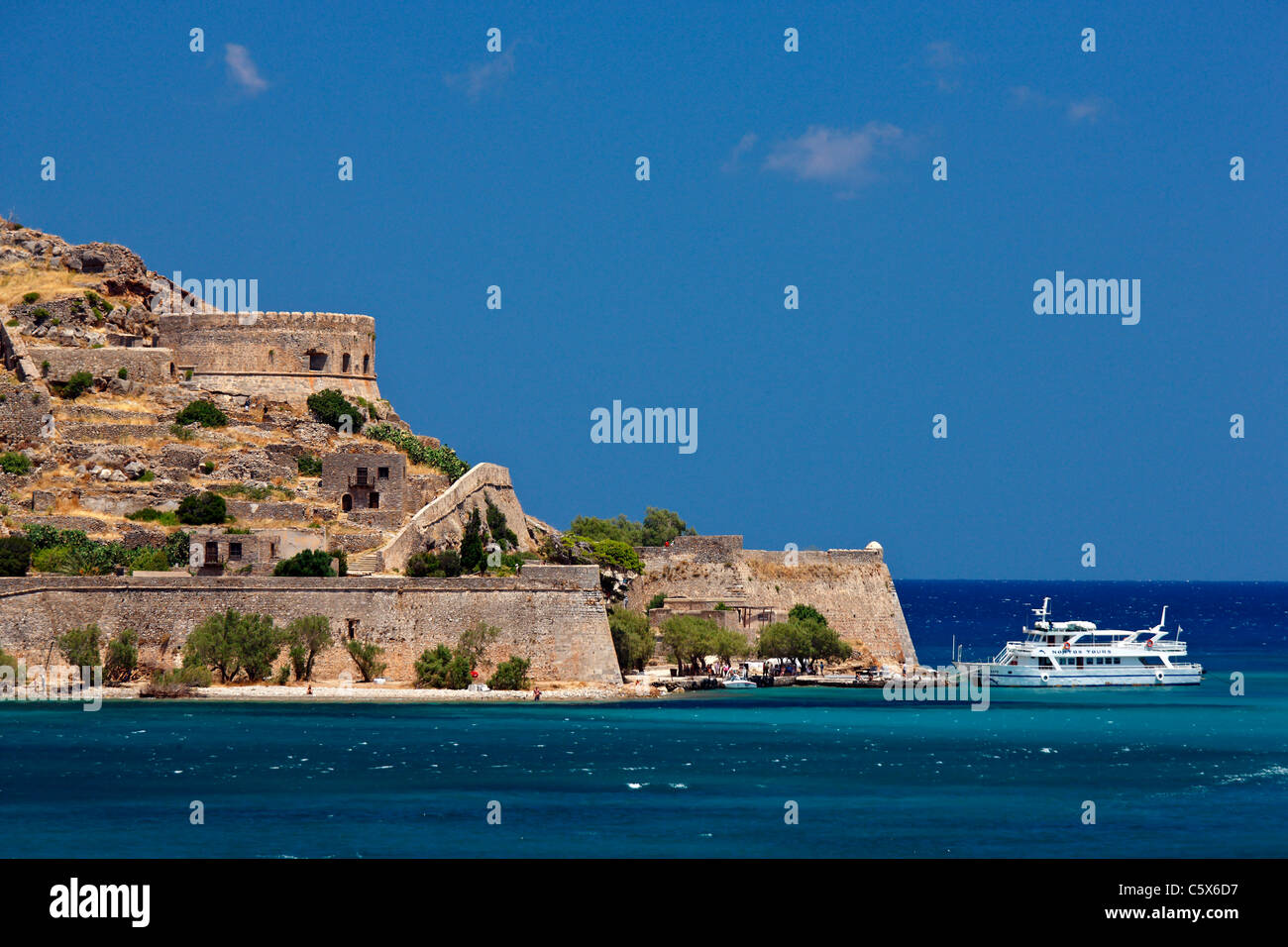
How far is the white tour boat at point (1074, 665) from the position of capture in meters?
65.8

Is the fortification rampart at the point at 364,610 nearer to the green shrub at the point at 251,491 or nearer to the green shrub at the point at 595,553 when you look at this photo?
the green shrub at the point at 251,491

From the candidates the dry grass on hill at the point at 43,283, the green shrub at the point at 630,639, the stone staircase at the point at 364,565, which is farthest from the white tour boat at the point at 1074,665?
the dry grass on hill at the point at 43,283

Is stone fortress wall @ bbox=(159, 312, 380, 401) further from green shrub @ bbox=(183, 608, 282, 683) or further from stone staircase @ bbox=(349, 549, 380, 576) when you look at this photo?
green shrub @ bbox=(183, 608, 282, 683)

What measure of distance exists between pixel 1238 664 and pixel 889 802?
47791mm

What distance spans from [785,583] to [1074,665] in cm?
1001

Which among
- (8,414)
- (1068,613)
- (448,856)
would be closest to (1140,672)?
(8,414)

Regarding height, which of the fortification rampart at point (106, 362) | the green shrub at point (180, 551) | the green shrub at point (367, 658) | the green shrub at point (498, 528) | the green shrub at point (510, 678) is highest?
the fortification rampart at point (106, 362)

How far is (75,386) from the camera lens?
58125mm

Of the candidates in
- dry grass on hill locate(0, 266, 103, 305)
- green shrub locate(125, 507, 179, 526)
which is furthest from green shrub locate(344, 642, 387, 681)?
dry grass on hill locate(0, 266, 103, 305)

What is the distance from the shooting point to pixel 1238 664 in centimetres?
8025

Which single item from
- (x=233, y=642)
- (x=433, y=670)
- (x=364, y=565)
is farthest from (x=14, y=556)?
(x=433, y=670)

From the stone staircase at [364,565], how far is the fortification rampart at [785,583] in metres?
13.8

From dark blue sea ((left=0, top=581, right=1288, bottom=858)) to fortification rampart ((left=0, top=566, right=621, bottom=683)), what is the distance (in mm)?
1755

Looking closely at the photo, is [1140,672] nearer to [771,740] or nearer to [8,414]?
[771,740]
